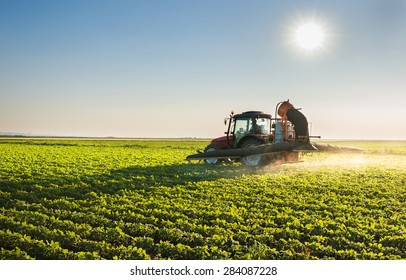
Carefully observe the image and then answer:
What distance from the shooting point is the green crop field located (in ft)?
21.5

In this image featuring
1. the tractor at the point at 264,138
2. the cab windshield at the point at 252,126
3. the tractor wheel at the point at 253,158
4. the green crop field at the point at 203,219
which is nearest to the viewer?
the green crop field at the point at 203,219

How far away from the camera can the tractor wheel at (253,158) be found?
59.2 ft

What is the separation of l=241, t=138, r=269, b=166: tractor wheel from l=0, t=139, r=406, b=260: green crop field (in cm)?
388

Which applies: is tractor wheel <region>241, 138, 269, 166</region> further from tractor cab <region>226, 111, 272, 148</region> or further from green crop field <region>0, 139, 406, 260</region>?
green crop field <region>0, 139, 406, 260</region>

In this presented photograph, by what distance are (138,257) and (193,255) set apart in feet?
3.15

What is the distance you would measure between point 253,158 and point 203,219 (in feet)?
33.8

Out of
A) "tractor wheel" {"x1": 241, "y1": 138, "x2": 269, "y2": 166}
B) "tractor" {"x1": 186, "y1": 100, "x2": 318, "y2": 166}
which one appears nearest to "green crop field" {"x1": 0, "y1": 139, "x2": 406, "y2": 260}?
"tractor" {"x1": 186, "y1": 100, "x2": 318, "y2": 166}

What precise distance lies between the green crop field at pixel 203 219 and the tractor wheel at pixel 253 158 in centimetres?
388

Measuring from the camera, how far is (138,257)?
6258mm

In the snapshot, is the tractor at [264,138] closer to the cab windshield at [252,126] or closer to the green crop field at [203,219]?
the cab windshield at [252,126]

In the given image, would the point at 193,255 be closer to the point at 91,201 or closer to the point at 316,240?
the point at 316,240

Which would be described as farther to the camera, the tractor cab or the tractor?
the tractor cab

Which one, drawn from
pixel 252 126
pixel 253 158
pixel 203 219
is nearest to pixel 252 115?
pixel 252 126

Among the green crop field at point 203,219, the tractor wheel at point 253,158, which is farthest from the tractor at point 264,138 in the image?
the green crop field at point 203,219
